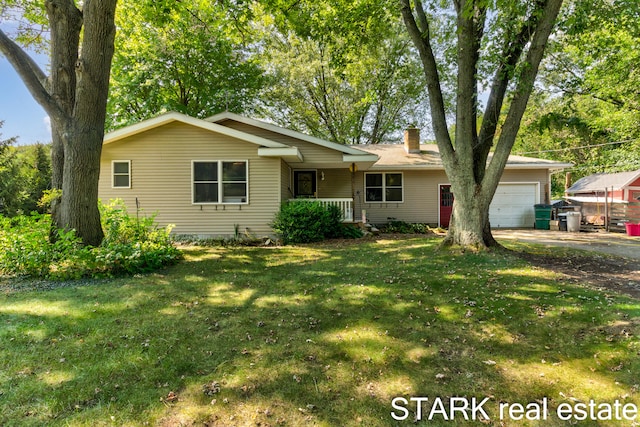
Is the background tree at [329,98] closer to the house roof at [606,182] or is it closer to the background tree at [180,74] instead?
the background tree at [180,74]

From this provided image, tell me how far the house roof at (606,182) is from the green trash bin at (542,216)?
343cm

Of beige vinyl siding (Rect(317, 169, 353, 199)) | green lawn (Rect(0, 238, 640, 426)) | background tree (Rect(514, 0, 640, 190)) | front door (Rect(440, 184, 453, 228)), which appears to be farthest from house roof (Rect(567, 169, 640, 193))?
green lawn (Rect(0, 238, 640, 426))

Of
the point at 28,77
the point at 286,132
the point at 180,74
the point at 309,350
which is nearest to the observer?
the point at 309,350

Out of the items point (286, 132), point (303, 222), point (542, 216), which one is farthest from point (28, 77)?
point (542, 216)

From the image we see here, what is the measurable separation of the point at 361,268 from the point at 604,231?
523 inches

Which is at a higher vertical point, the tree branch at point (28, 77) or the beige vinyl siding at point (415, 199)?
the tree branch at point (28, 77)

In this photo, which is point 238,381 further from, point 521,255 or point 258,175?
point 258,175

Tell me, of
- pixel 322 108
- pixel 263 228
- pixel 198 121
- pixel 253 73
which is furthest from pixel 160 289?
pixel 322 108

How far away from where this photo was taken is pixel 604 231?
13688 mm

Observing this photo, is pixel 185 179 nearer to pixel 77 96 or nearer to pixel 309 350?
pixel 77 96

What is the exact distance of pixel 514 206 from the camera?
15242mm

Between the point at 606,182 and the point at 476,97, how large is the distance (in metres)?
14.0

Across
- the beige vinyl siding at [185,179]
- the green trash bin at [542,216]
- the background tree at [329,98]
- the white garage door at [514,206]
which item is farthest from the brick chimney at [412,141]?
the beige vinyl siding at [185,179]

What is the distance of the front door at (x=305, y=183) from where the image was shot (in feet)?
47.7
